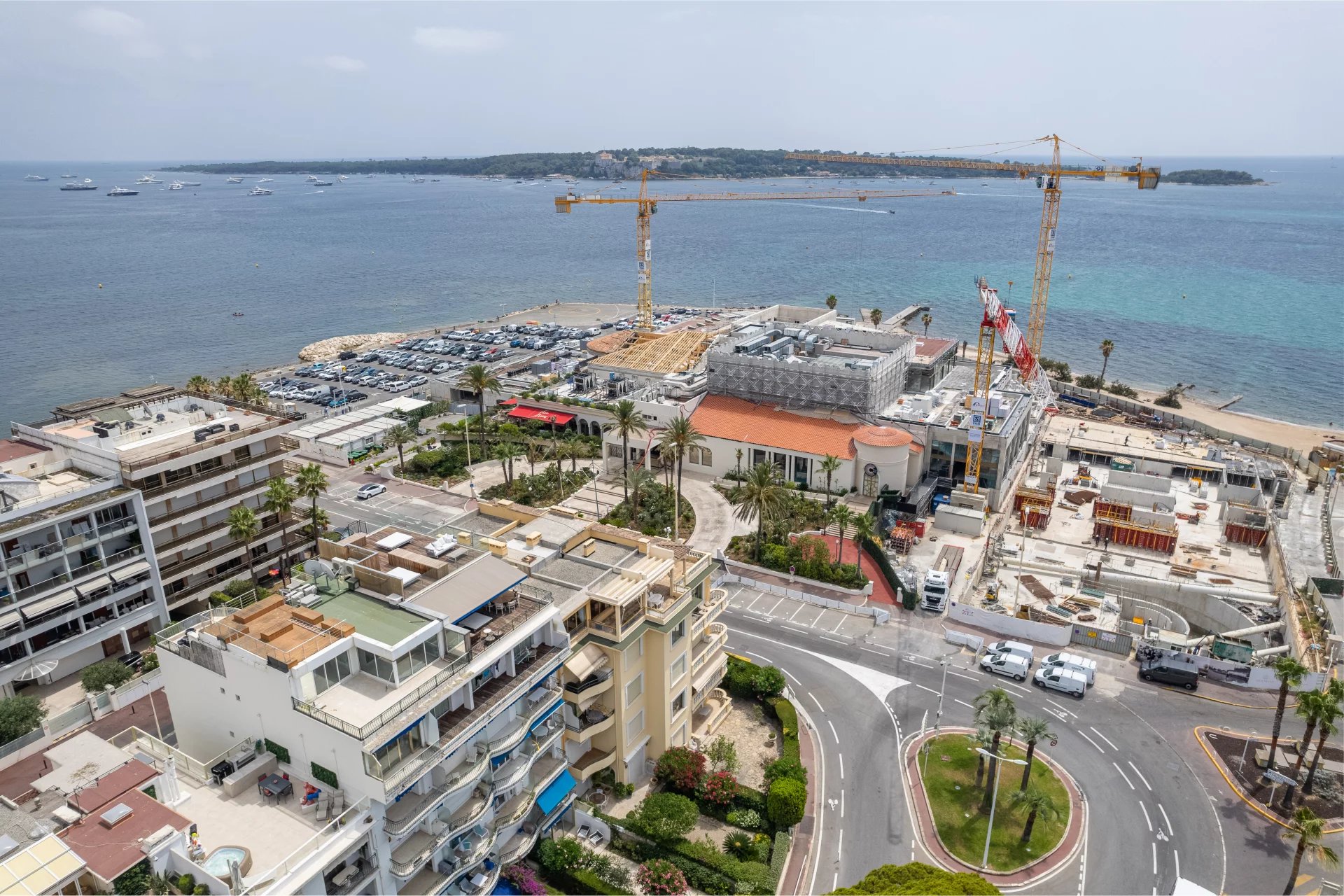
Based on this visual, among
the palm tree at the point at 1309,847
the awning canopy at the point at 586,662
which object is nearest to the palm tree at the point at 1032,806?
the palm tree at the point at 1309,847

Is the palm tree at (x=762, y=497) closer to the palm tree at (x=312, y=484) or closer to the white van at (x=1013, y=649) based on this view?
the white van at (x=1013, y=649)

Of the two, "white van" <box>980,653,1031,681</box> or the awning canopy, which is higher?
the awning canopy

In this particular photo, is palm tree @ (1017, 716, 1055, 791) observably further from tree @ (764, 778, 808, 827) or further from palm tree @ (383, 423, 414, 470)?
palm tree @ (383, 423, 414, 470)

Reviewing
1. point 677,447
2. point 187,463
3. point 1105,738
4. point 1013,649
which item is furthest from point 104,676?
point 1105,738

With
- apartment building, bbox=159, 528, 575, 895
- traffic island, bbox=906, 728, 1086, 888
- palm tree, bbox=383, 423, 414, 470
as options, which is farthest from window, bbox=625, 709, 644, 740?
palm tree, bbox=383, 423, 414, 470

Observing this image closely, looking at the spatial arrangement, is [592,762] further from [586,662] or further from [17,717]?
[17,717]

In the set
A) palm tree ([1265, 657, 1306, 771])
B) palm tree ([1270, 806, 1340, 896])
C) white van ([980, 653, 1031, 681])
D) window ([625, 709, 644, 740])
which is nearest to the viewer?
palm tree ([1270, 806, 1340, 896])

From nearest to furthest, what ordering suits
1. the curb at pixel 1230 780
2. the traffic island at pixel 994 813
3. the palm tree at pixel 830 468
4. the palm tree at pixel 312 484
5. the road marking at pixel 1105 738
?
1. the traffic island at pixel 994 813
2. the curb at pixel 1230 780
3. the road marking at pixel 1105 738
4. the palm tree at pixel 312 484
5. the palm tree at pixel 830 468
